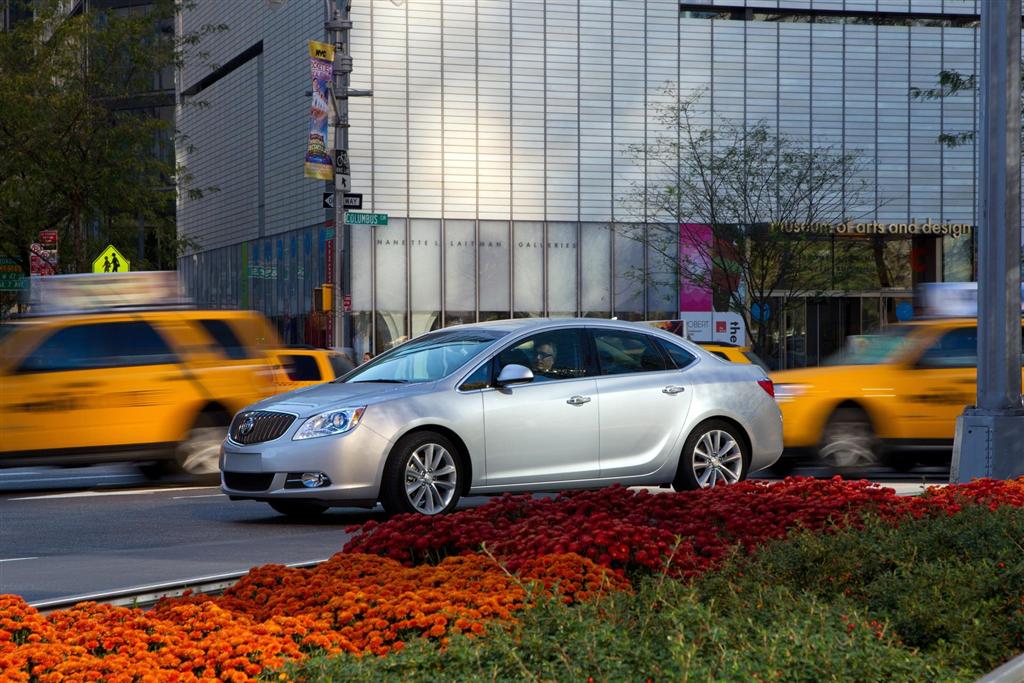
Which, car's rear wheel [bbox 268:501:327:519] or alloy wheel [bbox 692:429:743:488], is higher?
alloy wheel [bbox 692:429:743:488]

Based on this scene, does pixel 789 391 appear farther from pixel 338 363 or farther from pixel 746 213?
pixel 746 213

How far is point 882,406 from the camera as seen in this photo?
663 inches

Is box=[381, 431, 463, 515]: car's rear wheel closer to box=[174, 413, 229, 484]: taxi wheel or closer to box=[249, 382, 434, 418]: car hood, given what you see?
box=[249, 382, 434, 418]: car hood

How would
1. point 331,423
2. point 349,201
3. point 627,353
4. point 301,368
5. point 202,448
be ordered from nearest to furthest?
point 331,423
point 627,353
point 202,448
point 301,368
point 349,201

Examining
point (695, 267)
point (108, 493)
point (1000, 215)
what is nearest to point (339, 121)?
point (108, 493)

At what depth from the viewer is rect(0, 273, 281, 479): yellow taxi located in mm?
15781

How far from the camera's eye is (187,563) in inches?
365

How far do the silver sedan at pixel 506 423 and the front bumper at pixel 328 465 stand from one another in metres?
0.01

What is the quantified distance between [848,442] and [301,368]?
25.7ft

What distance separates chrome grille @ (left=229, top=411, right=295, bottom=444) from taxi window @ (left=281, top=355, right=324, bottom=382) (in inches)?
324

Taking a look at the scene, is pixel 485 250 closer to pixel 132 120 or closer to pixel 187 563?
pixel 132 120

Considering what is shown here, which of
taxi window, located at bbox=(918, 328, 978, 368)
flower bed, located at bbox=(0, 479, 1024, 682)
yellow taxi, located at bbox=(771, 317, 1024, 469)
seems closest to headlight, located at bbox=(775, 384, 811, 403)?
yellow taxi, located at bbox=(771, 317, 1024, 469)

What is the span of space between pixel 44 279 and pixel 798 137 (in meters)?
35.5

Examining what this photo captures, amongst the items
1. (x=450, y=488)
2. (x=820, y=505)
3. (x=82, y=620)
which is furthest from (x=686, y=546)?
(x=450, y=488)
